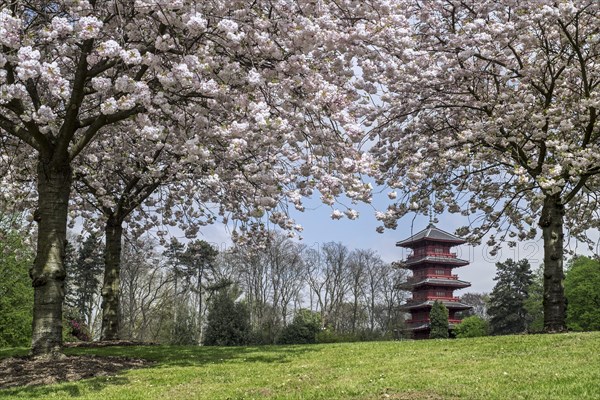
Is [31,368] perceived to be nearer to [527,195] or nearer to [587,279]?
[527,195]

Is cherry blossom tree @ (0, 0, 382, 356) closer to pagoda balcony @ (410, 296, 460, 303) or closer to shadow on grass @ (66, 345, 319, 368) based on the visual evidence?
shadow on grass @ (66, 345, 319, 368)

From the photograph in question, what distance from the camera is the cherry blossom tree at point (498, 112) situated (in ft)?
47.8

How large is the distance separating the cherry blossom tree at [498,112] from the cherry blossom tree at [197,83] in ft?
11.5

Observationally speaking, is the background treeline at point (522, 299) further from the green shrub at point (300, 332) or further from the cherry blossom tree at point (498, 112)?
the cherry blossom tree at point (498, 112)

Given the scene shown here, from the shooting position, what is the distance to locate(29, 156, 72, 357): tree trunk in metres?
11.9

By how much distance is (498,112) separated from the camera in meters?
16.2

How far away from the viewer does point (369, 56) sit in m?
10.8

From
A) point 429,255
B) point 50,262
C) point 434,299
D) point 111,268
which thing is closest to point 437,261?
point 429,255

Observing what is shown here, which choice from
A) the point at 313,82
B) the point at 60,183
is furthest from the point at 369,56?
the point at 60,183

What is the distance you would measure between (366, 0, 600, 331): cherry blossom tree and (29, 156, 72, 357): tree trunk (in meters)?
7.27

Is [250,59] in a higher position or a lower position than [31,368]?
higher

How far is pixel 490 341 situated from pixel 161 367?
26.0 ft

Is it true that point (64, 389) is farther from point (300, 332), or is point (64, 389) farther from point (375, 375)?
point (300, 332)

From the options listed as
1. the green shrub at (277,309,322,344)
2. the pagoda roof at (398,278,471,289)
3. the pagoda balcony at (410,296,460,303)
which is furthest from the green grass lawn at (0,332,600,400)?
the pagoda balcony at (410,296,460,303)
